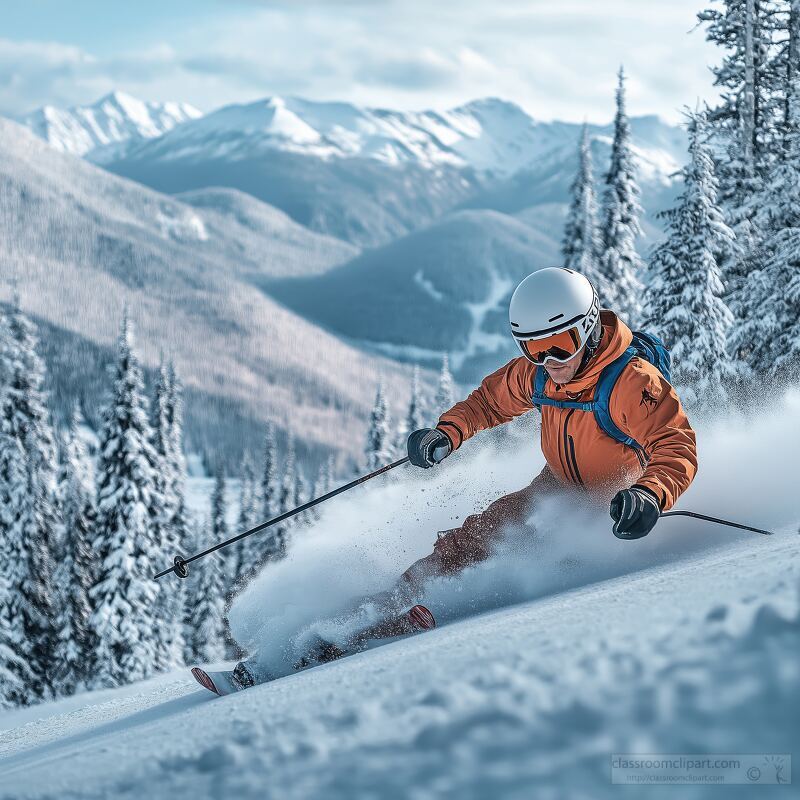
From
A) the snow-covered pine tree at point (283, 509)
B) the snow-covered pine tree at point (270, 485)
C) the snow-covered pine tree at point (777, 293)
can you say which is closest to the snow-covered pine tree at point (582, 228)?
the snow-covered pine tree at point (777, 293)

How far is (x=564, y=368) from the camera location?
176 inches

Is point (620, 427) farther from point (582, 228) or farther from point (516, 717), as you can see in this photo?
point (582, 228)

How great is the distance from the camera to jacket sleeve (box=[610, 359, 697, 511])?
409 cm

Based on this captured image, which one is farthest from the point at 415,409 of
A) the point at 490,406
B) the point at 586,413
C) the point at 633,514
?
the point at 633,514

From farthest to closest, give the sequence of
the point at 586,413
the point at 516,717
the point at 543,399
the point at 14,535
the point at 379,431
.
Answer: the point at 379,431 → the point at 14,535 → the point at 543,399 → the point at 586,413 → the point at 516,717

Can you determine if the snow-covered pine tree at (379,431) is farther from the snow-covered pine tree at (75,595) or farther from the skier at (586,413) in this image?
the skier at (586,413)

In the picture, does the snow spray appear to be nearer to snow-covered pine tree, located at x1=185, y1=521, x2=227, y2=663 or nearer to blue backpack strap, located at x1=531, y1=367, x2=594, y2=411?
blue backpack strap, located at x1=531, y1=367, x2=594, y2=411

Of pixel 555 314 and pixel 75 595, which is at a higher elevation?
pixel 75 595

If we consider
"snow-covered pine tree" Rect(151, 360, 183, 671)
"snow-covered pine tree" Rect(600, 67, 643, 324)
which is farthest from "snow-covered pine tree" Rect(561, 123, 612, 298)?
"snow-covered pine tree" Rect(151, 360, 183, 671)

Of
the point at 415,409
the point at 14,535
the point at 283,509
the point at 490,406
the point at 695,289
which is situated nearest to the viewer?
the point at 490,406

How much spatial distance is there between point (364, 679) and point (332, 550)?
3087mm

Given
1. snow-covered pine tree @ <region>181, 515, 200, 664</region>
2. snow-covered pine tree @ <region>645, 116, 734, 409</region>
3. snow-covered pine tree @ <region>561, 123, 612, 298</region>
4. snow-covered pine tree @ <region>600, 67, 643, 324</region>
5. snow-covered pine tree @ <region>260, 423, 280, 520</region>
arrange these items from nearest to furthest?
snow-covered pine tree @ <region>645, 116, 734, 409</region>, snow-covered pine tree @ <region>600, 67, 643, 324</region>, snow-covered pine tree @ <region>561, 123, 612, 298</region>, snow-covered pine tree @ <region>181, 515, 200, 664</region>, snow-covered pine tree @ <region>260, 423, 280, 520</region>

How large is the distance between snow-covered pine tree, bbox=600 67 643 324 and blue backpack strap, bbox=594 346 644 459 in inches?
727

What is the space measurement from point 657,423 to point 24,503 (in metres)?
19.9
